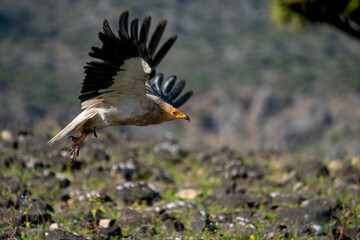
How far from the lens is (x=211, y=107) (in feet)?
130

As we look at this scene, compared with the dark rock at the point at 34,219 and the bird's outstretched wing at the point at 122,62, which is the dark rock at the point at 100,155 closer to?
the bird's outstretched wing at the point at 122,62

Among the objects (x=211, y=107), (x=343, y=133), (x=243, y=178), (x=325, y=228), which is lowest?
(x=325, y=228)

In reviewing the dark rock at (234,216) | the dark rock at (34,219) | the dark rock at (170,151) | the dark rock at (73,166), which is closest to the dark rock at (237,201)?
the dark rock at (234,216)

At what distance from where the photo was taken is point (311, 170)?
7.34 m

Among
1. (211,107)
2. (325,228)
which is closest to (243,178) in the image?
(325,228)

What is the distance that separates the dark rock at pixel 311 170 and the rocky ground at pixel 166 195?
0.02 meters

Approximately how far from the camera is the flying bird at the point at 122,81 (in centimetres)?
425

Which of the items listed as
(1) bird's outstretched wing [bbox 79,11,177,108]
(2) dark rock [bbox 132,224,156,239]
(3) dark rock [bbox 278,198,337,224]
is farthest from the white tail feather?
(3) dark rock [bbox 278,198,337,224]

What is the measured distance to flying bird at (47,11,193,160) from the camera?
425cm

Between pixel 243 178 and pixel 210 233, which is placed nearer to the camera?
pixel 210 233

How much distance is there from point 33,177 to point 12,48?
35.6m

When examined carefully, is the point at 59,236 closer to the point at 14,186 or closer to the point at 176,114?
the point at 14,186

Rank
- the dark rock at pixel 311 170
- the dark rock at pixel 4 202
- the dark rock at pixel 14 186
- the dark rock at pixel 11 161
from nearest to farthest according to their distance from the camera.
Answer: the dark rock at pixel 4 202 < the dark rock at pixel 14 186 < the dark rock at pixel 11 161 < the dark rock at pixel 311 170

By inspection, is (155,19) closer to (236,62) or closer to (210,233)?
(236,62)
